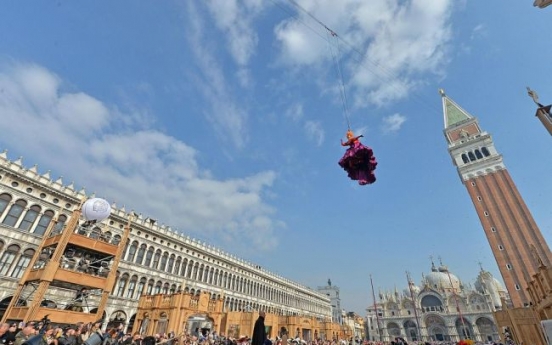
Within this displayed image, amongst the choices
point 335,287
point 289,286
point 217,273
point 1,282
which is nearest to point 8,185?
point 1,282

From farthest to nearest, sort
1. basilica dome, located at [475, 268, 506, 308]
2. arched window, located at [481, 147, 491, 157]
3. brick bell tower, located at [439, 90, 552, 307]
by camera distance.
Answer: basilica dome, located at [475, 268, 506, 308], arched window, located at [481, 147, 491, 157], brick bell tower, located at [439, 90, 552, 307]

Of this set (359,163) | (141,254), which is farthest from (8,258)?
(359,163)

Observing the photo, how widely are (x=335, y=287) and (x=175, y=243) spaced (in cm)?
8967

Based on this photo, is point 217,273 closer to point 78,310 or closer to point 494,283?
point 78,310

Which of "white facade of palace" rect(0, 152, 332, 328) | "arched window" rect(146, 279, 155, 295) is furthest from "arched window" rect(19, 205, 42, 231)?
"arched window" rect(146, 279, 155, 295)

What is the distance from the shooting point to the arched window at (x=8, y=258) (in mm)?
21062

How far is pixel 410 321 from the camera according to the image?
67.7m

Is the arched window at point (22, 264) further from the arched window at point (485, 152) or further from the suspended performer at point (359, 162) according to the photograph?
the arched window at point (485, 152)

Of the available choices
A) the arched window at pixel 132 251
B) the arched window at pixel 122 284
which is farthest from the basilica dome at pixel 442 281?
the arched window at pixel 122 284

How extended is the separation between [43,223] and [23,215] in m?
1.62

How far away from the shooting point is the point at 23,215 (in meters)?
22.9

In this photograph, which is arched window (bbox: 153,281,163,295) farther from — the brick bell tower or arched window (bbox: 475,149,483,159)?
arched window (bbox: 475,149,483,159)

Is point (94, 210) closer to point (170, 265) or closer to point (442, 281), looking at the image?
point (170, 265)

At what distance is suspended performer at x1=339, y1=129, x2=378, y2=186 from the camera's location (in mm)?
8453
